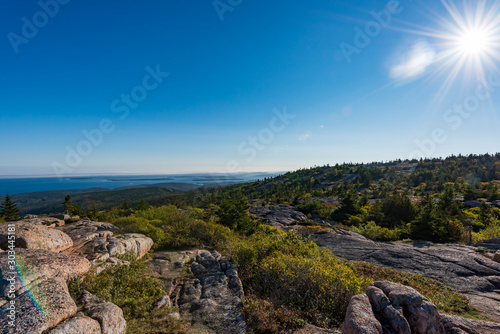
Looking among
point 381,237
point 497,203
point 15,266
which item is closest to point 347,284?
point 15,266

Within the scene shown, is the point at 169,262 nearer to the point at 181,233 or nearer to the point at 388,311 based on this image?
the point at 181,233

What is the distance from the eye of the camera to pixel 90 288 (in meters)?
5.28

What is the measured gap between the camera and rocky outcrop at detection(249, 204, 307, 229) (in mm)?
25544

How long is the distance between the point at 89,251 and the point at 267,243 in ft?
23.4

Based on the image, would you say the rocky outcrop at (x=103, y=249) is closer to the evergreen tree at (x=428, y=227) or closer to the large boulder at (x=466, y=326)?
the large boulder at (x=466, y=326)

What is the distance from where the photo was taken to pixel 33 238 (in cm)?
615

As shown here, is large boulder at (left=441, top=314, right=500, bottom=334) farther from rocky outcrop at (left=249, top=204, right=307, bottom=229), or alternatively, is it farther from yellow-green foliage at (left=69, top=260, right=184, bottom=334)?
rocky outcrop at (left=249, top=204, right=307, bottom=229)

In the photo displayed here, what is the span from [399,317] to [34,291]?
739cm

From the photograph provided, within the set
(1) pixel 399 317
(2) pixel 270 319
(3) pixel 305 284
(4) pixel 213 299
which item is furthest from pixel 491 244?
(4) pixel 213 299

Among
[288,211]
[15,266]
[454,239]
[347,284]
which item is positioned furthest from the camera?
[288,211]

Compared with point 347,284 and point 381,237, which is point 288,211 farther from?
point 347,284

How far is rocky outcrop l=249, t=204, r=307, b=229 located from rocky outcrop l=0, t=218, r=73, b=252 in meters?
19.8

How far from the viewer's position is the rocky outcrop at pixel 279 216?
25.5 meters

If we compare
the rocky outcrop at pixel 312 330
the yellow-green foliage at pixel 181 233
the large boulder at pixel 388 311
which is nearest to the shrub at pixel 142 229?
the yellow-green foliage at pixel 181 233
